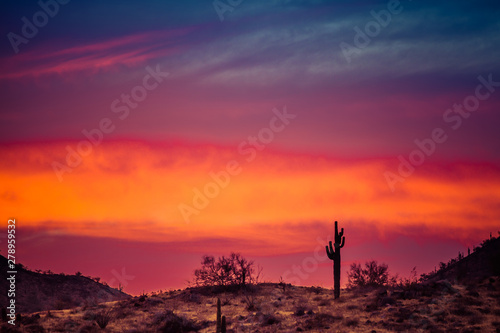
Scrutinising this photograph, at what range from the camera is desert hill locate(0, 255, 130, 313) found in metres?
48.8

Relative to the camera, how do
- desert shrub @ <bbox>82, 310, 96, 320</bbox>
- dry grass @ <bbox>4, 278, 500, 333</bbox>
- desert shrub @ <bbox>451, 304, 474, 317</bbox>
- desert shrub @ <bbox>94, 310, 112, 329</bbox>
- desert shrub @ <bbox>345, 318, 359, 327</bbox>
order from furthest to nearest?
desert shrub @ <bbox>82, 310, 96, 320</bbox>
desert shrub @ <bbox>94, 310, 112, 329</bbox>
desert shrub @ <bbox>345, 318, 359, 327</bbox>
desert shrub @ <bbox>451, 304, 474, 317</bbox>
dry grass @ <bbox>4, 278, 500, 333</bbox>

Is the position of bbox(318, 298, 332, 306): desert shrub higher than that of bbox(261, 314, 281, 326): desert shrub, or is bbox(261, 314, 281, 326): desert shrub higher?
bbox(318, 298, 332, 306): desert shrub

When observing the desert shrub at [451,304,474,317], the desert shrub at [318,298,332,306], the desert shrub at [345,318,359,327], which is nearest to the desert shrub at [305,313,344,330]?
the desert shrub at [345,318,359,327]

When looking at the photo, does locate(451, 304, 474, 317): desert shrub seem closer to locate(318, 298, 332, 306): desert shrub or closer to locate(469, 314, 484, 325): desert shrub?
locate(469, 314, 484, 325): desert shrub

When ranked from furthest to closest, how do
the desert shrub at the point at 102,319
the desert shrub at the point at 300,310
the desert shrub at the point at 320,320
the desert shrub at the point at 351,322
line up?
the desert shrub at the point at 300,310
the desert shrub at the point at 102,319
the desert shrub at the point at 320,320
the desert shrub at the point at 351,322

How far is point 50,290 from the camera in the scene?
5209 centimetres

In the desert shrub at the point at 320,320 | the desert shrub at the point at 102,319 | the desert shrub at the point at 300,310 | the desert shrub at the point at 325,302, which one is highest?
the desert shrub at the point at 325,302

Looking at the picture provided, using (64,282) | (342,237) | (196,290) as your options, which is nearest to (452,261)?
(342,237)

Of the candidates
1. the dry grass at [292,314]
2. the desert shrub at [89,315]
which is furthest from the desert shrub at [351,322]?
the desert shrub at [89,315]

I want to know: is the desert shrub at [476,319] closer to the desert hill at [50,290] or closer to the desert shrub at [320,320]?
the desert shrub at [320,320]

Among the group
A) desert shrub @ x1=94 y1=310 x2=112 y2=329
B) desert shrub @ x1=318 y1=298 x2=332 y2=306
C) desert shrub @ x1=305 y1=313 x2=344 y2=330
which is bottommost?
desert shrub @ x1=94 y1=310 x2=112 y2=329

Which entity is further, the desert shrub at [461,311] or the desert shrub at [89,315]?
the desert shrub at [89,315]

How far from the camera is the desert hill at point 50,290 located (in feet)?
160

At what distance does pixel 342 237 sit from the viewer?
38.1 metres
